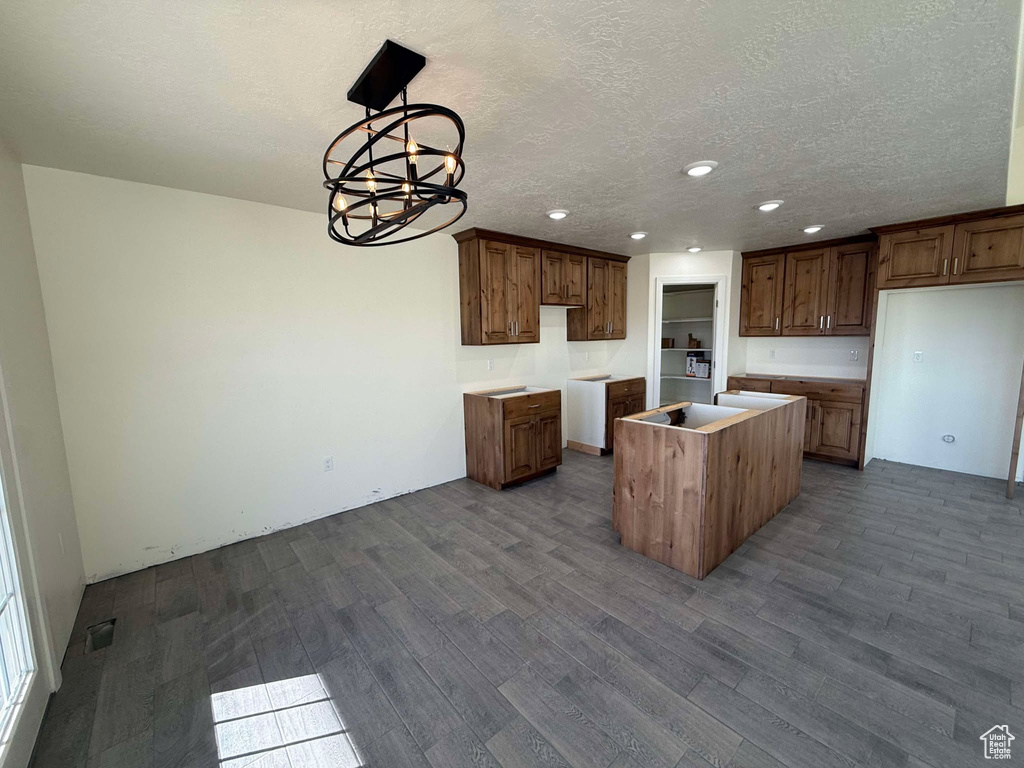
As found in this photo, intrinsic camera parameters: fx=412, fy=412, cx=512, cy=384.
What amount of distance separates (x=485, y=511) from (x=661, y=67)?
3.08 meters

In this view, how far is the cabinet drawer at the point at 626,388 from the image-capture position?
16.2 feet

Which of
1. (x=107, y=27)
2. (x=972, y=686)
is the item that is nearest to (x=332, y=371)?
(x=107, y=27)

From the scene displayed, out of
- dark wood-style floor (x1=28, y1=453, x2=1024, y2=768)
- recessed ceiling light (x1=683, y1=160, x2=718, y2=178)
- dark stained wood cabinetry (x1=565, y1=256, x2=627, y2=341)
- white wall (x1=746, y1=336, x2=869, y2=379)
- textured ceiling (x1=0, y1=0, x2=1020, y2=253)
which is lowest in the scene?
dark wood-style floor (x1=28, y1=453, x2=1024, y2=768)

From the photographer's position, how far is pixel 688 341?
234 inches

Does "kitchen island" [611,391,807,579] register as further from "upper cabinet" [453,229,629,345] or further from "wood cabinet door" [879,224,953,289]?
"wood cabinet door" [879,224,953,289]

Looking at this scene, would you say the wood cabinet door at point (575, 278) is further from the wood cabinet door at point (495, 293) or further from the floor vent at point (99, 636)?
the floor vent at point (99, 636)

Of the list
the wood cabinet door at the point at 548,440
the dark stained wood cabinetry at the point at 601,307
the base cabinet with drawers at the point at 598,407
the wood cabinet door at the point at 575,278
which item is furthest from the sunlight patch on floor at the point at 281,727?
the dark stained wood cabinetry at the point at 601,307

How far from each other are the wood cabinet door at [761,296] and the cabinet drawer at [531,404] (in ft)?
8.74

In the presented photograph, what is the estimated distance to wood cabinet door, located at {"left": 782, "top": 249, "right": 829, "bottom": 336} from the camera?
14.9 ft

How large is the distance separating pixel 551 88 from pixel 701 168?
1.21 metres

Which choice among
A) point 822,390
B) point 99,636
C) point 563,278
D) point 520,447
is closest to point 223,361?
point 99,636

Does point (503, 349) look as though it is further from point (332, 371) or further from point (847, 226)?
point (847, 226)

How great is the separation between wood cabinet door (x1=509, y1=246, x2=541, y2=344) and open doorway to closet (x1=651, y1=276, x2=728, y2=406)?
180cm

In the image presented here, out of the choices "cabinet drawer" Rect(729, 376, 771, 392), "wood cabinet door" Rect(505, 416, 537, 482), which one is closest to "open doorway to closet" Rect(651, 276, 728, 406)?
"cabinet drawer" Rect(729, 376, 771, 392)
